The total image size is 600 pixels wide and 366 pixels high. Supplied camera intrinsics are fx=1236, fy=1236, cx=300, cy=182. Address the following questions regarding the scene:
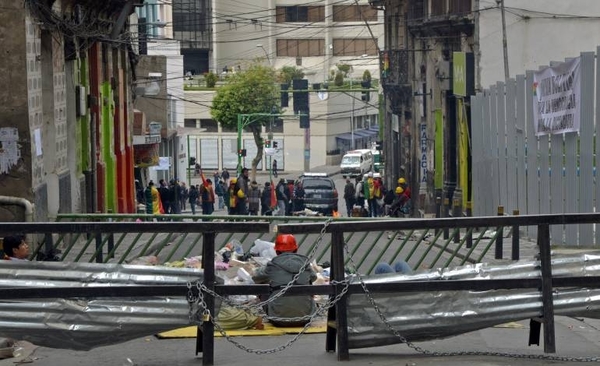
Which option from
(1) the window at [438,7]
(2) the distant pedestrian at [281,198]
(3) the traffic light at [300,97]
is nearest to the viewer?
(1) the window at [438,7]

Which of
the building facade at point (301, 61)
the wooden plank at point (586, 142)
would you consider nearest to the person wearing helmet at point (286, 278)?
the wooden plank at point (586, 142)

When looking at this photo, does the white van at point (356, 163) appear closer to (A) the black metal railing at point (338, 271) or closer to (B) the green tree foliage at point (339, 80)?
(B) the green tree foliage at point (339, 80)

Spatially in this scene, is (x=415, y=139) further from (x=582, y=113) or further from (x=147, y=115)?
(x=582, y=113)

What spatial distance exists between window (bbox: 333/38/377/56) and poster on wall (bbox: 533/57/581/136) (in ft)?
235

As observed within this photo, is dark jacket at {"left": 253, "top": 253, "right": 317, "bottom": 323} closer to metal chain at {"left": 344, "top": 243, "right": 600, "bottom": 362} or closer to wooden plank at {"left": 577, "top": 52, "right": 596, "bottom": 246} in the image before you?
metal chain at {"left": 344, "top": 243, "right": 600, "bottom": 362}

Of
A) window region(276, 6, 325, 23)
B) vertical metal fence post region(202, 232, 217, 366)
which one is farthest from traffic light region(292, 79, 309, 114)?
vertical metal fence post region(202, 232, 217, 366)

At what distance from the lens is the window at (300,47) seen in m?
93.8

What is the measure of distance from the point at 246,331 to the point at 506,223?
115 inches

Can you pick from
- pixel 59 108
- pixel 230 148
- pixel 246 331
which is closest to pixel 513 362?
pixel 246 331

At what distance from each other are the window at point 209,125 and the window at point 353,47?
40.8 ft

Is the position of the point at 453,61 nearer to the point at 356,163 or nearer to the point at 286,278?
the point at 286,278

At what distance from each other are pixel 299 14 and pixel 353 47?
17.6 ft

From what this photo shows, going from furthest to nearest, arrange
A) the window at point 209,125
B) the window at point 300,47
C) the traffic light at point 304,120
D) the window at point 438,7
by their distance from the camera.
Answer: the window at point 300,47 < the window at point 209,125 < the traffic light at point 304,120 < the window at point 438,7

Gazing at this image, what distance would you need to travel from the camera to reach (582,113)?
1986cm
